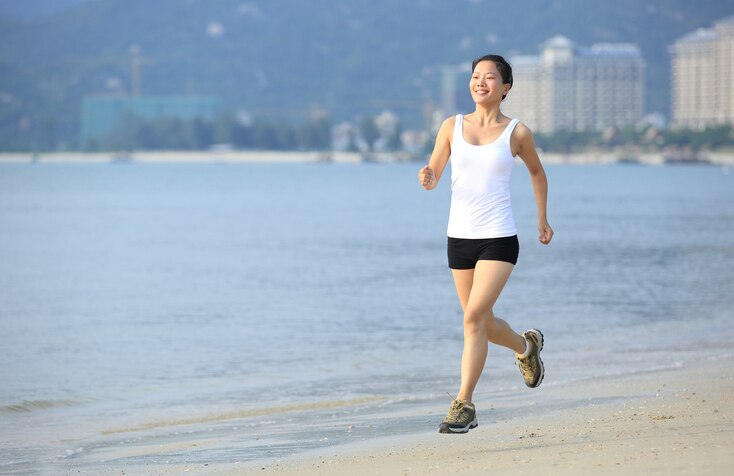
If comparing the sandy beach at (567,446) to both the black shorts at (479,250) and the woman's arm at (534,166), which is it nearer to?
the black shorts at (479,250)

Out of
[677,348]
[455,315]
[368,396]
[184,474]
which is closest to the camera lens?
[184,474]

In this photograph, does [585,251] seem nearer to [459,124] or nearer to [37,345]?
[37,345]

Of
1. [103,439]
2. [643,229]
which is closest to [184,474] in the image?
[103,439]

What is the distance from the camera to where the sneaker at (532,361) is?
24.1ft

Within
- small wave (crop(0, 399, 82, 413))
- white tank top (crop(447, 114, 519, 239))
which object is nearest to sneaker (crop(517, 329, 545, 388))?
white tank top (crop(447, 114, 519, 239))

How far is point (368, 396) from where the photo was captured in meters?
10.7

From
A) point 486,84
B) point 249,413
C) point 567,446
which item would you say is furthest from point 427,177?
point 249,413

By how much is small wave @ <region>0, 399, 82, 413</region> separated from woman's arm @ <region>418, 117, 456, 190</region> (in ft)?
17.5

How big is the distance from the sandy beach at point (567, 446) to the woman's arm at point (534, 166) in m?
1.07

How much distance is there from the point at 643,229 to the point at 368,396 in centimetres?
3764

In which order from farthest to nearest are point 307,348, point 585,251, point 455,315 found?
point 585,251 → point 455,315 → point 307,348

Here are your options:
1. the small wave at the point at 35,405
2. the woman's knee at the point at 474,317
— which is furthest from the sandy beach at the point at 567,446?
the small wave at the point at 35,405

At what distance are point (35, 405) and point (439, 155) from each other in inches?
222

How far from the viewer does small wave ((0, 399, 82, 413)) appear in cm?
1068
